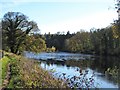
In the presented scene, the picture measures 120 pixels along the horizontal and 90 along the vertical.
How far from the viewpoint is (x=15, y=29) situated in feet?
180

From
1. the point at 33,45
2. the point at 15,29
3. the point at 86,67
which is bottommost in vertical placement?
the point at 86,67

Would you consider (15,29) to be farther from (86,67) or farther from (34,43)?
(86,67)

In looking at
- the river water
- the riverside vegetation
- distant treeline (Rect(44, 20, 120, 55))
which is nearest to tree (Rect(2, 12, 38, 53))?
the riverside vegetation

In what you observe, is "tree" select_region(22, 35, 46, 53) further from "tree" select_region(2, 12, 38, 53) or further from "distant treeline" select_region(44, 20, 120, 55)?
"distant treeline" select_region(44, 20, 120, 55)

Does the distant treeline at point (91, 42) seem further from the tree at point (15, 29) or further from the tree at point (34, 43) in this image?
the tree at point (15, 29)

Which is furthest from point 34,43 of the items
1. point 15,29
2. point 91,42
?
point 91,42

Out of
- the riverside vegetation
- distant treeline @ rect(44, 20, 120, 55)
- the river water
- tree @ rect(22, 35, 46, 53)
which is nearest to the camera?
the riverside vegetation

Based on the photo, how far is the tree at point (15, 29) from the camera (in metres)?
54.6

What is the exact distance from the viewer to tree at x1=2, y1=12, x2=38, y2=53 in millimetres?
54562

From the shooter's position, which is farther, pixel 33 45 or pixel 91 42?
pixel 91 42

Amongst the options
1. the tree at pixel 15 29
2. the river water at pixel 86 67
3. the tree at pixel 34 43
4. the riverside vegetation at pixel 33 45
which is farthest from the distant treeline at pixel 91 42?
the tree at pixel 15 29

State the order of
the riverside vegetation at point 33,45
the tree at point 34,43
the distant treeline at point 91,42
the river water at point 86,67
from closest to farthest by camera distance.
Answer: the riverside vegetation at point 33,45, the river water at point 86,67, the tree at point 34,43, the distant treeline at point 91,42

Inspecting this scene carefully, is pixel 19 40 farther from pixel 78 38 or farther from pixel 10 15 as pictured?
pixel 78 38

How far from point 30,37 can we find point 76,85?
45.5m
